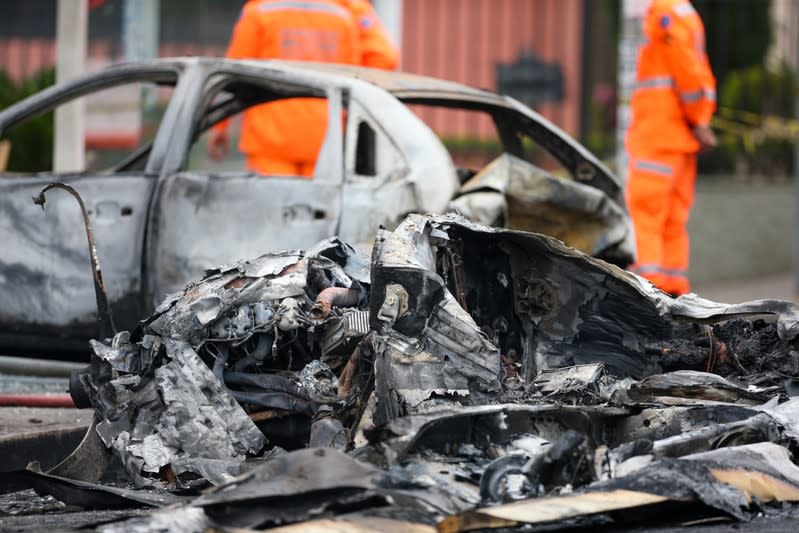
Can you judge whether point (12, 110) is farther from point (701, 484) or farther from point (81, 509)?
point (701, 484)

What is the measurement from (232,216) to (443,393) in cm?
235

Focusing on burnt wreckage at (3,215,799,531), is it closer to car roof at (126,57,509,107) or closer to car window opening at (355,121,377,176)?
car window opening at (355,121,377,176)

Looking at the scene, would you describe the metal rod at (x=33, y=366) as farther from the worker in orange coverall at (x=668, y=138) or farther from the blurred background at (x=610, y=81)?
the blurred background at (x=610, y=81)

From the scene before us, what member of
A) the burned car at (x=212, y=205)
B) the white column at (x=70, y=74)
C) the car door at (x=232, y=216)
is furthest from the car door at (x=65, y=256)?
the white column at (x=70, y=74)

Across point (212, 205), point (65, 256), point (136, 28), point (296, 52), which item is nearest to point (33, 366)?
point (65, 256)

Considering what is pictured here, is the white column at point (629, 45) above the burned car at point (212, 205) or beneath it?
above

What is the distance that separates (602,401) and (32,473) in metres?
1.82

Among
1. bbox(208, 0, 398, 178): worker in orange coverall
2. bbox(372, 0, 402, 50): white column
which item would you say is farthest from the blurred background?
bbox(208, 0, 398, 178): worker in orange coverall

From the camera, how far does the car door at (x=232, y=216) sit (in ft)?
20.4

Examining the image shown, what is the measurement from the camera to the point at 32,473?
4.34 m

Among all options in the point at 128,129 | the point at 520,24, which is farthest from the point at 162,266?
the point at 520,24

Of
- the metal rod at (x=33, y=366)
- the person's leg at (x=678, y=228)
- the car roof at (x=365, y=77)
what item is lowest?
the metal rod at (x=33, y=366)

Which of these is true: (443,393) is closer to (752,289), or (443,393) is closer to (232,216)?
(232,216)

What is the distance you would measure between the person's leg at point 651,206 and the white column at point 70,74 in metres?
3.56
